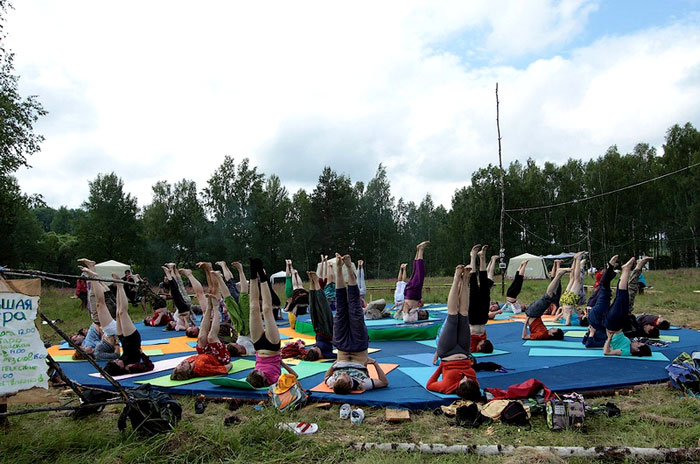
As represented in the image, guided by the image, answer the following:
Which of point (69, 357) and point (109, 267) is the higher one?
point (109, 267)

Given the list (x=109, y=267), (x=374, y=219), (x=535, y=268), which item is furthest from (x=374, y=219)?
(x=109, y=267)

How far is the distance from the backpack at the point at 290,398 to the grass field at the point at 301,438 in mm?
113

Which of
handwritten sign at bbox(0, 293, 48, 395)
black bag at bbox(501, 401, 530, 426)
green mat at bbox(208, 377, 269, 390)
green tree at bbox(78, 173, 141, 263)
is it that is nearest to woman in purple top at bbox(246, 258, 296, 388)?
green mat at bbox(208, 377, 269, 390)

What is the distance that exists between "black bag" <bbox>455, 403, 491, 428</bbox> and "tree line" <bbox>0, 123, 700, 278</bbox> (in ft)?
103

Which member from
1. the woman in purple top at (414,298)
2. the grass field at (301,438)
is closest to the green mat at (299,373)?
the grass field at (301,438)

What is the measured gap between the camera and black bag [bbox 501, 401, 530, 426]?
14.5ft

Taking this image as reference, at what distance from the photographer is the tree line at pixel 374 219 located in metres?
34.5

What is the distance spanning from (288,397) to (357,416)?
2.81 ft

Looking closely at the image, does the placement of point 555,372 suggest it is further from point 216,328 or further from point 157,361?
point 157,361

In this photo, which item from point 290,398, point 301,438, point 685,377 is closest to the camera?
point 301,438

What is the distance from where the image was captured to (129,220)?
37.5 meters

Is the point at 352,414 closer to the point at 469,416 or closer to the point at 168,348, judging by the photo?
the point at 469,416

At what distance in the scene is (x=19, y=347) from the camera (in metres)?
3.67

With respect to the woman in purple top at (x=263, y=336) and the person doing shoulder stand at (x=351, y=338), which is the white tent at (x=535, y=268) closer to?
the person doing shoulder stand at (x=351, y=338)
